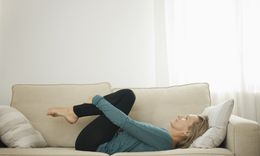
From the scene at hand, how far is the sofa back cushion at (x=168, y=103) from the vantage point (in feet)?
8.25

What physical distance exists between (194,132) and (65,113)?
3.01 feet

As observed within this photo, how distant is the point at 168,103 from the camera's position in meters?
2.56

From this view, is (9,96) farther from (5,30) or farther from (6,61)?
(5,30)

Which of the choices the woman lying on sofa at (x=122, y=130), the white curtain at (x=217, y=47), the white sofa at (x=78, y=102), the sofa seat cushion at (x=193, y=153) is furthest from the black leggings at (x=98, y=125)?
the white curtain at (x=217, y=47)

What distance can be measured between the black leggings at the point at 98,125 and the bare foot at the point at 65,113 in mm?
41

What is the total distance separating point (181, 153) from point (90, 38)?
168cm

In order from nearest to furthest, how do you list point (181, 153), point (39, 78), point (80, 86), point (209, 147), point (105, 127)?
point (181, 153)
point (209, 147)
point (105, 127)
point (80, 86)
point (39, 78)

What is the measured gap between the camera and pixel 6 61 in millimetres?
3232

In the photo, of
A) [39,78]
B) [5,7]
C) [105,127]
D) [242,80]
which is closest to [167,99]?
[105,127]

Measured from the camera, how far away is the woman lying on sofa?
2115 mm

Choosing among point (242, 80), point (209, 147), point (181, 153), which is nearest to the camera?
point (181, 153)

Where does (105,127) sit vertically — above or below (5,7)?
below

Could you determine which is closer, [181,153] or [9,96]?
[181,153]

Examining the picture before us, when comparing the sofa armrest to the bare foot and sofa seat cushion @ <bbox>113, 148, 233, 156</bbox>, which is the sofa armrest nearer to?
sofa seat cushion @ <bbox>113, 148, 233, 156</bbox>
